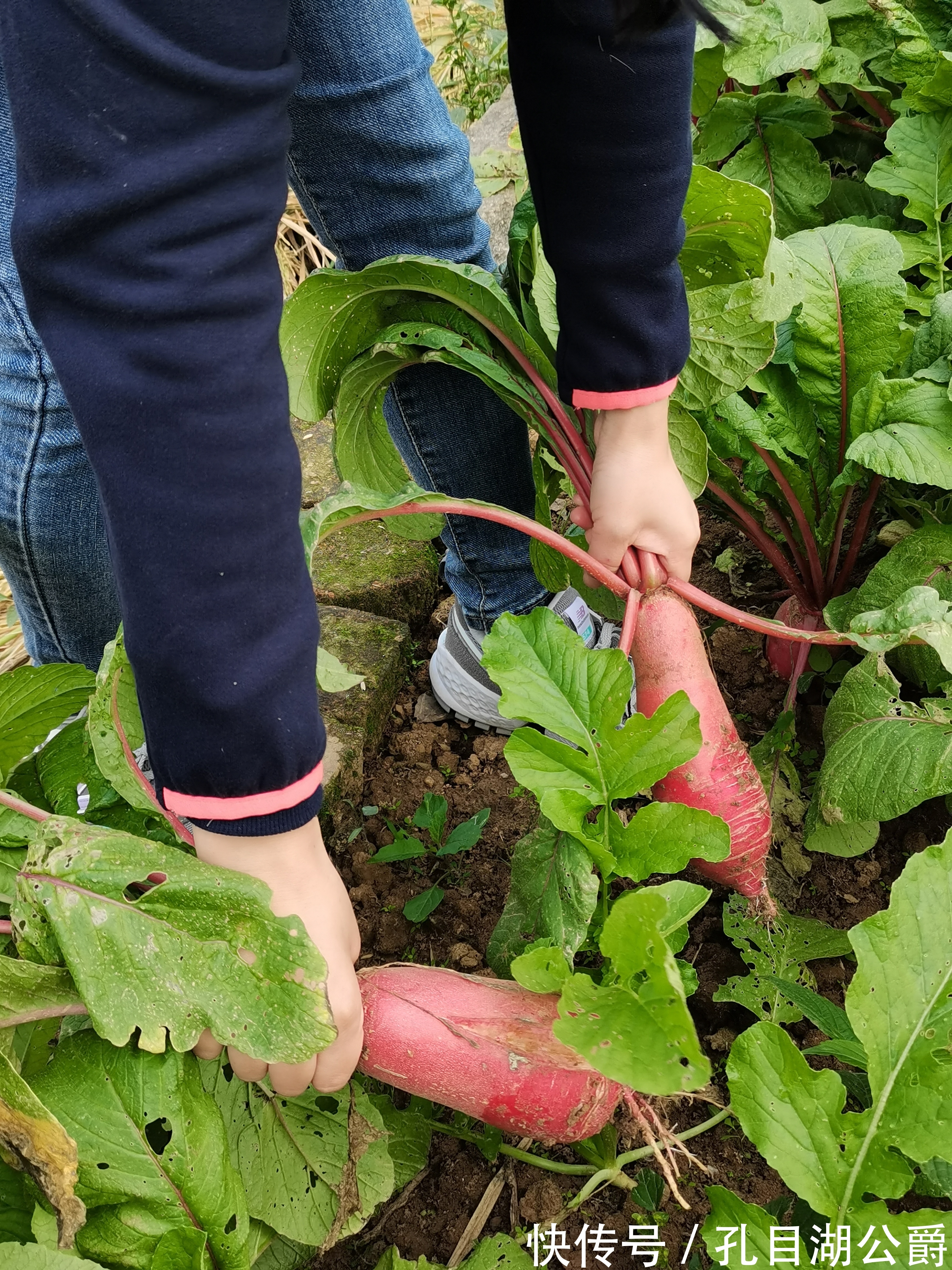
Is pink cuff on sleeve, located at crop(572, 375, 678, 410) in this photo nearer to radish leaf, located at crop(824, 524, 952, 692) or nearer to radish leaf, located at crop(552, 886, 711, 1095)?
radish leaf, located at crop(824, 524, 952, 692)

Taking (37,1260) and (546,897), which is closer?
(37,1260)

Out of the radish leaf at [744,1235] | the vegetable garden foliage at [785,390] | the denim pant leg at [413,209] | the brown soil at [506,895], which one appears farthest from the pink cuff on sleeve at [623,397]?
the radish leaf at [744,1235]

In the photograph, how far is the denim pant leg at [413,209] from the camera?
1262mm

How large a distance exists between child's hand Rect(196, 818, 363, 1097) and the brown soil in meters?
0.30

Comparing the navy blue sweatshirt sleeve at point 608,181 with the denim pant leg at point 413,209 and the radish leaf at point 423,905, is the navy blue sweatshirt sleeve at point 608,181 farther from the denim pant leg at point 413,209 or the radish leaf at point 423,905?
the radish leaf at point 423,905

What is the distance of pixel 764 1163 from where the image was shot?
1161 millimetres

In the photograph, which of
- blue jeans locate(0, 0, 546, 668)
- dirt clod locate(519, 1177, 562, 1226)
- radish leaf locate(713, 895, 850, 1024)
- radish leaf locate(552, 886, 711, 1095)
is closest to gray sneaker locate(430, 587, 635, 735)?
blue jeans locate(0, 0, 546, 668)

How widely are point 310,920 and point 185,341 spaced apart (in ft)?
1.56

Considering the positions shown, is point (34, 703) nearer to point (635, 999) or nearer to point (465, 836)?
point (465, 836)

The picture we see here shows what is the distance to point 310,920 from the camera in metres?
0.89

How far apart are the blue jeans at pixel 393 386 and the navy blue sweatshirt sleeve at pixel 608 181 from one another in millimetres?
268

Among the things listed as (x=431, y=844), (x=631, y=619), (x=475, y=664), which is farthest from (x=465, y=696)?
(x=631, y=619)

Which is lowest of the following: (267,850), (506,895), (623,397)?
(506,895)

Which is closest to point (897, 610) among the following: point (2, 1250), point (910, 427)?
point (910, 427)
